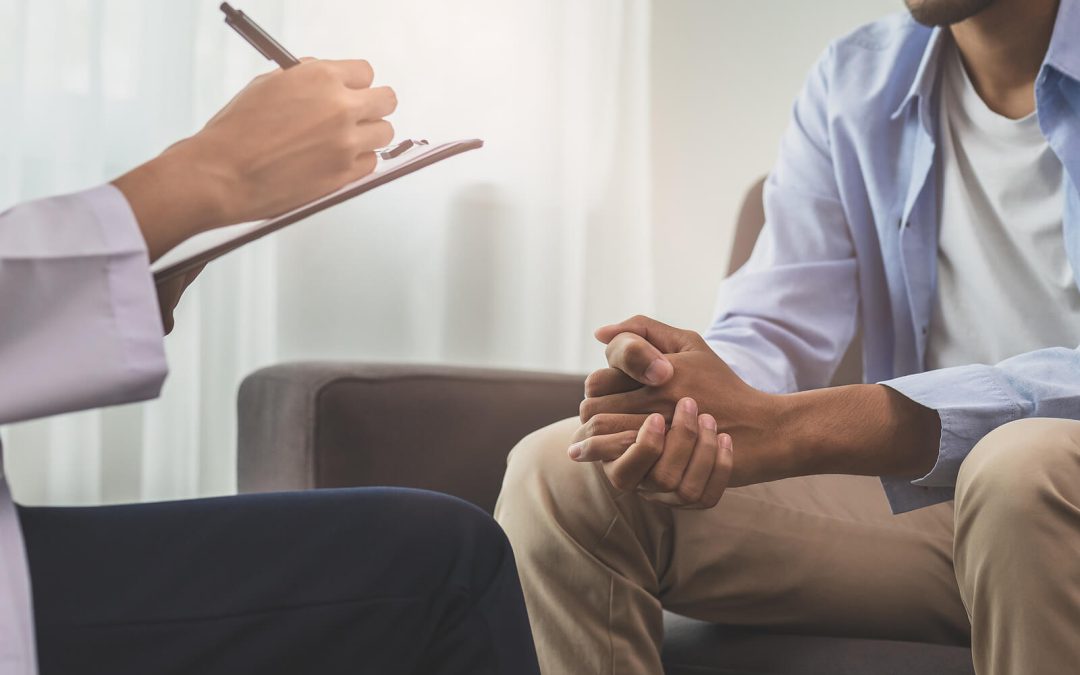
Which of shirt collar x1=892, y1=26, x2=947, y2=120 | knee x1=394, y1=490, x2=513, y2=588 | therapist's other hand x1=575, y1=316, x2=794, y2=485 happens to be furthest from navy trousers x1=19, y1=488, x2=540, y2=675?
shirt collar x1=892, y1=26, x2=947, y2=120

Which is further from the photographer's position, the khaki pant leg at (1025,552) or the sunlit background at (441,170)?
the sunlit background at (441,170)

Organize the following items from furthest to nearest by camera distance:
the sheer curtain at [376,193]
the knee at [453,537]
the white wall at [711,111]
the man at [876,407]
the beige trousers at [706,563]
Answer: the white wall at [711,111] → the sheer curtain at [376,193] → the beige trousers at [706,563] → the man at [876,407] → the knee at [453,537]

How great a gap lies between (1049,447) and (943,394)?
13cm

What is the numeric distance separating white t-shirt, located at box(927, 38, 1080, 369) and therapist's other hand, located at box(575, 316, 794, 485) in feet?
1.26

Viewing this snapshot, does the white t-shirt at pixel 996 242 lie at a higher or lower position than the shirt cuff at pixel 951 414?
higher

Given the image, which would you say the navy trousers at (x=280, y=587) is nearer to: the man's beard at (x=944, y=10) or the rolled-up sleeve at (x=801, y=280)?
the rolled-up sleeve at (x=801, y=280)

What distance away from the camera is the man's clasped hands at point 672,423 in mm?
809

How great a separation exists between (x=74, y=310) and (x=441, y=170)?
4.91 ft

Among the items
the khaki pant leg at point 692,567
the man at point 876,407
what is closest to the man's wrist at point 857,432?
the man at point 876,407

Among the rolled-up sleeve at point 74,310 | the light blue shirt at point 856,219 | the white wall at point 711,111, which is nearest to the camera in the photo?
the rolled-up sleeve at point 74,310

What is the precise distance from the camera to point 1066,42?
104 cm

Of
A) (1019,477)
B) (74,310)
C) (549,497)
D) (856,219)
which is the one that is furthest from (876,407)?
(74,310)

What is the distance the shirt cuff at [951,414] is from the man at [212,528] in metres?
0.41

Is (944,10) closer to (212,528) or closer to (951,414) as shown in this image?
(951,414)
